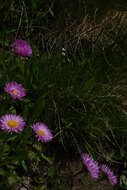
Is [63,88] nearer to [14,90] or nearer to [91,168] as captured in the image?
[14,90]

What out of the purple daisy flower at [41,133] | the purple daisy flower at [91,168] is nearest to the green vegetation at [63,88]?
the purple daisy flower at [41,133]

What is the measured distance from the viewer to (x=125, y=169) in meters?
2.62

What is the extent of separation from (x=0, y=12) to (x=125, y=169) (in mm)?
1435

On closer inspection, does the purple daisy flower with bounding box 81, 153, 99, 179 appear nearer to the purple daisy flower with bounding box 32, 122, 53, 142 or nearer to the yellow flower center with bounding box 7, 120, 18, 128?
the purple daisy flower with bounding box 32, 122, 53, 142

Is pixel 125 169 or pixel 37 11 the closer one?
pixel 125 169

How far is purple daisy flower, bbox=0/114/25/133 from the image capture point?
6.27ft

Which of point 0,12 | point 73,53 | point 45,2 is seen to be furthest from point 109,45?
point 0,12

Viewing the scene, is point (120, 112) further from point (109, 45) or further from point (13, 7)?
point (13, 7)

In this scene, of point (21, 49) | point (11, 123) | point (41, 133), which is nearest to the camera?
point (11, 123)

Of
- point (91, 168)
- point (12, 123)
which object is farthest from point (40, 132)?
point (91, 168)

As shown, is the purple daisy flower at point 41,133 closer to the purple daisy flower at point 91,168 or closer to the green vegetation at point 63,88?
the green vegetation at point 63,88

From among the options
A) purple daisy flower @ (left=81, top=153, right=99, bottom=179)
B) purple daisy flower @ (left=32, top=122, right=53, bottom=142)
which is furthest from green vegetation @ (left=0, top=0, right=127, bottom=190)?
purple daisy flower @ (left=81, top=153, right=99, bottom=179)

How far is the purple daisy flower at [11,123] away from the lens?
1910 mm

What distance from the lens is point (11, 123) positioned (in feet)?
6.34
